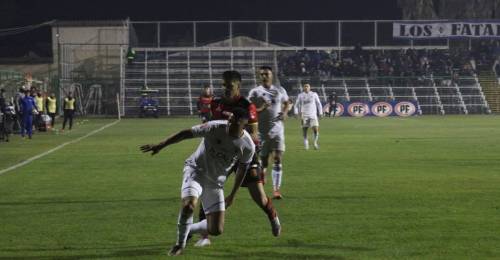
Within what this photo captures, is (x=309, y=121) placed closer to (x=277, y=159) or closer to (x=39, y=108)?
(x=277, y=159)

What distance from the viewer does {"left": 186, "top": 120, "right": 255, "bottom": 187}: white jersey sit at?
33.6 ft

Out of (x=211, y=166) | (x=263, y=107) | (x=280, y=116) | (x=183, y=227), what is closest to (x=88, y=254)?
(x=183, y=227)

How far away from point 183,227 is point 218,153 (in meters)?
0.85

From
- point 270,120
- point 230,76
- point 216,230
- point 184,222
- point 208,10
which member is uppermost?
point 208,10

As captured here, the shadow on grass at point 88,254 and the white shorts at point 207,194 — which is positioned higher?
the white shorts at point 207,194

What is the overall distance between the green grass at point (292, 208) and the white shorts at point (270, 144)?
2.53 feet

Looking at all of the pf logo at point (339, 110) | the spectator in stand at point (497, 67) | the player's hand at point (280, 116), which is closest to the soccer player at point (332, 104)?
the pf logo at point (339, 110)

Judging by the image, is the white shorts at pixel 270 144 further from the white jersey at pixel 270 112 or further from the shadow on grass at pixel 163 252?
the shadow on grass at pixel 163 252

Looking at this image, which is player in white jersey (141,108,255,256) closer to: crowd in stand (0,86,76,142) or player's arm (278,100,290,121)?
player's arm (278,100,290,121)

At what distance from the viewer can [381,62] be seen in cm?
7081

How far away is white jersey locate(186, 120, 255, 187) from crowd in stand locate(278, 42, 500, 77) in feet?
192

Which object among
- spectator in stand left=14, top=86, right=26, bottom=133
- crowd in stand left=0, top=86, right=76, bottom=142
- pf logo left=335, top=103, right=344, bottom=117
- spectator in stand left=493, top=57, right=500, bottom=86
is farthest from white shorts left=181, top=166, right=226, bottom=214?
spectator in stand left=493, top=57, right=500, bottom=86

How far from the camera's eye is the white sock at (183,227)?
10203 mm

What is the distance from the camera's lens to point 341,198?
16062 mm
